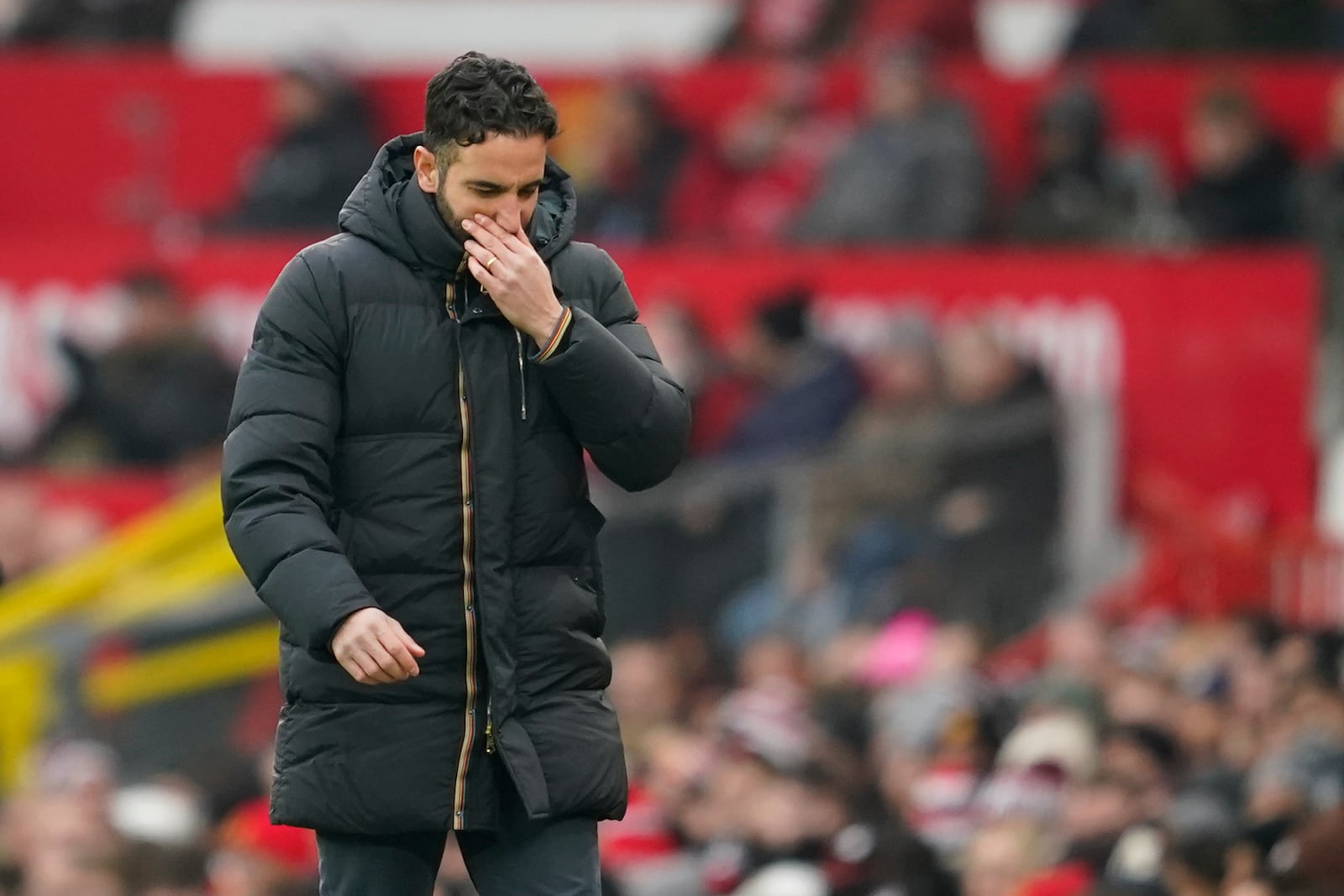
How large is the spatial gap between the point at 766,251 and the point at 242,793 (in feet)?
15.1

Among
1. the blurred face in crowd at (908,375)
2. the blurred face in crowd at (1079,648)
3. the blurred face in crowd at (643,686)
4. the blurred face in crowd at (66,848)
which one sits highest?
the blurred face in crowd at (908,375)

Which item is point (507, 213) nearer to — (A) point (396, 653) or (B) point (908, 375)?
(A) point (396, 653)

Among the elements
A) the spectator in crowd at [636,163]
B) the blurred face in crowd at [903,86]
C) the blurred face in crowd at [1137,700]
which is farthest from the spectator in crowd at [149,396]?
the blurred face in crowd at [1137,700]

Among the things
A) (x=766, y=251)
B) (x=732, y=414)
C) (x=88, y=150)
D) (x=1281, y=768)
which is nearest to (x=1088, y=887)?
(x=1281, y=768)

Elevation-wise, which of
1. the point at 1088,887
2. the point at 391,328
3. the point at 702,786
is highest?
the point at 391,328

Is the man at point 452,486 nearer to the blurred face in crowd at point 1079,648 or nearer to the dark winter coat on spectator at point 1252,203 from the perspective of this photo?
the blurred face in crowd at point 1079,648

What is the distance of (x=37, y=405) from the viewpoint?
46.3ft

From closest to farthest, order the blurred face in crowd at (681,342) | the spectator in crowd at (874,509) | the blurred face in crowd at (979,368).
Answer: the spectator in crowd at (874,509), the blurred face in crowd at (979,368), the blurred face in crowd at (681,342)

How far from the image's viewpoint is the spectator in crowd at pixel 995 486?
11320mm

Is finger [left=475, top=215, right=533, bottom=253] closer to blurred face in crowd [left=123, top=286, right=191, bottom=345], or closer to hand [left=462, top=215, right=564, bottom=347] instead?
hand [left=462, top=215, right=564, bottom=347]

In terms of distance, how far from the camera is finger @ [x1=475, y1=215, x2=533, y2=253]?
180 inches

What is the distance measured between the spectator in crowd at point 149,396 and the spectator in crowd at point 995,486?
344 cm

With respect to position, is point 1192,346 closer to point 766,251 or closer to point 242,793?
point 766,251

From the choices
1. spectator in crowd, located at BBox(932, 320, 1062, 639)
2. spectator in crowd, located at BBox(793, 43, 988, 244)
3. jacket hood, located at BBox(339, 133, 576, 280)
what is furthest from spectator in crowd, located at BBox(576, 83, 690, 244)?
jacket hood, located at BBox(339, 133, 576, 280)
